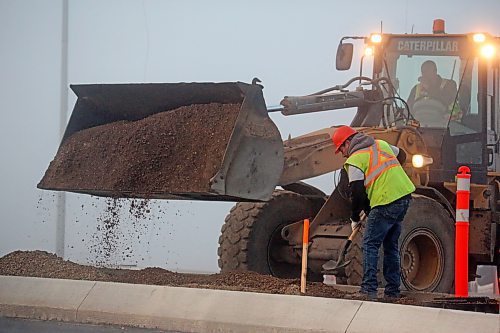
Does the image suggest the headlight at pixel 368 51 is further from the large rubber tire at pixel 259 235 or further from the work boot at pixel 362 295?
the work boot at pixel 362 295

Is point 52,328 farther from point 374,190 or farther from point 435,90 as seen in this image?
point 435,90

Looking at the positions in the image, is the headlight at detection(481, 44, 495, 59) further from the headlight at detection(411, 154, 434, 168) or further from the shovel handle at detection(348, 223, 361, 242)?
the shovel handle at detection(348, 223, 361, 242)

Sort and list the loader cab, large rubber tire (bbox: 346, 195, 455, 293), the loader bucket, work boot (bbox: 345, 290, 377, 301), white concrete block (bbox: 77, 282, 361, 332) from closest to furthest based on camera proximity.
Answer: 1. white concrete block (bbox: 77, 282, 361, 332)
2. work boot (bbox: 345, 290, 377, 301)
3. the loader bucket
4. large rubber tire (bbox: 346, 195, 455, 293)
5. the loader cab

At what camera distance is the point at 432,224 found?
36.1ft

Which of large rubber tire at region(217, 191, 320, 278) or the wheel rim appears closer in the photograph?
the wheel rim

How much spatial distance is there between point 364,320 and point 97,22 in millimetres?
7808

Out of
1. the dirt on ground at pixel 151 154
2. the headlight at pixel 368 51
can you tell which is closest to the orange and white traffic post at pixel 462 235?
the dirt on ground at pixel 151 154

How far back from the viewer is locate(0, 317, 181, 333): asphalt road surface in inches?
323

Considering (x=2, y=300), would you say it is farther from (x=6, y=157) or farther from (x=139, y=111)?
(x=6, y=157)

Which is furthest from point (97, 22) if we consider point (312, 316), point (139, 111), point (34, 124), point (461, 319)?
point (461, 319)

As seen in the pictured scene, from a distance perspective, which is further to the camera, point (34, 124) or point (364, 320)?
point (34, 124)

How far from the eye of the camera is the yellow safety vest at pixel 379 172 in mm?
9570

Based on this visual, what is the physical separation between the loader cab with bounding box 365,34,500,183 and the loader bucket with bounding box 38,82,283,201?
271cm

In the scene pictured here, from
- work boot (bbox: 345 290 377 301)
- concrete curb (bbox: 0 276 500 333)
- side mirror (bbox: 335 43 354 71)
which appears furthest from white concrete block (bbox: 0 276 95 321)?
side mirror (bbox: 335 43 354 71)
